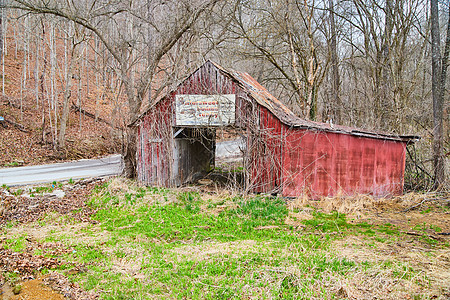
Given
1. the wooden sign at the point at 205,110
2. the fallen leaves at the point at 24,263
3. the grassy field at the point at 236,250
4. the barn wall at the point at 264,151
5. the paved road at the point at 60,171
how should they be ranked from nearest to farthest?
the grassy field at the point at 236,250 → the fallen leaves at the point at 24,263 → the barn wall at the point at 264,151 → the wooden sign at the point at 205,110 → the paved road at the point at 60,171

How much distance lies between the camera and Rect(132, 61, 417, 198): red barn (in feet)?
36.4

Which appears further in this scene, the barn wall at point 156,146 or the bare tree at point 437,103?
the barn wall at point 156,146

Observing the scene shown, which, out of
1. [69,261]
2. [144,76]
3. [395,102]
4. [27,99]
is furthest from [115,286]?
[27,99]

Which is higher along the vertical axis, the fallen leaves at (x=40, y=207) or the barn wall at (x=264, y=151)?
the barn wall at (x=264, y=151)

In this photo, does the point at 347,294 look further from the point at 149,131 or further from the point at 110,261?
the point at 149,131

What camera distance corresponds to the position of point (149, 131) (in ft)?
41.2

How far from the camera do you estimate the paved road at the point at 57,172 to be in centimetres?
1223

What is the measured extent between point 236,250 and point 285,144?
17.2ft

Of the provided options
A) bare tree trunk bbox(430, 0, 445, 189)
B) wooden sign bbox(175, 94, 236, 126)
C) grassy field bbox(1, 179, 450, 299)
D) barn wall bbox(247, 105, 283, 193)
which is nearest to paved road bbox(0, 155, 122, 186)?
grassy field bbox(1, 179, 450, 299)

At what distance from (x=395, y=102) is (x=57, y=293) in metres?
13.7

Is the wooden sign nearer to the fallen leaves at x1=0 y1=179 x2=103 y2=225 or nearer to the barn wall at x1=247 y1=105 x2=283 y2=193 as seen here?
the barn wall at x1=247 y1=105 x2=283 y2=193

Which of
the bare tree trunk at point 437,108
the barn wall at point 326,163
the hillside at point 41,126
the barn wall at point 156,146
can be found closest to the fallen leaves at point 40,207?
the barn wall at point 156,146

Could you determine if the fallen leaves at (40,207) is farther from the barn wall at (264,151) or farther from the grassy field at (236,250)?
the barn wall at (264,151)

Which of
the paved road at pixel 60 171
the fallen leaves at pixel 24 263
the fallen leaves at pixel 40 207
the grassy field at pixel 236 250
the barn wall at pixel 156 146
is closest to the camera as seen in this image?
the grassy field at pixel 236 250
